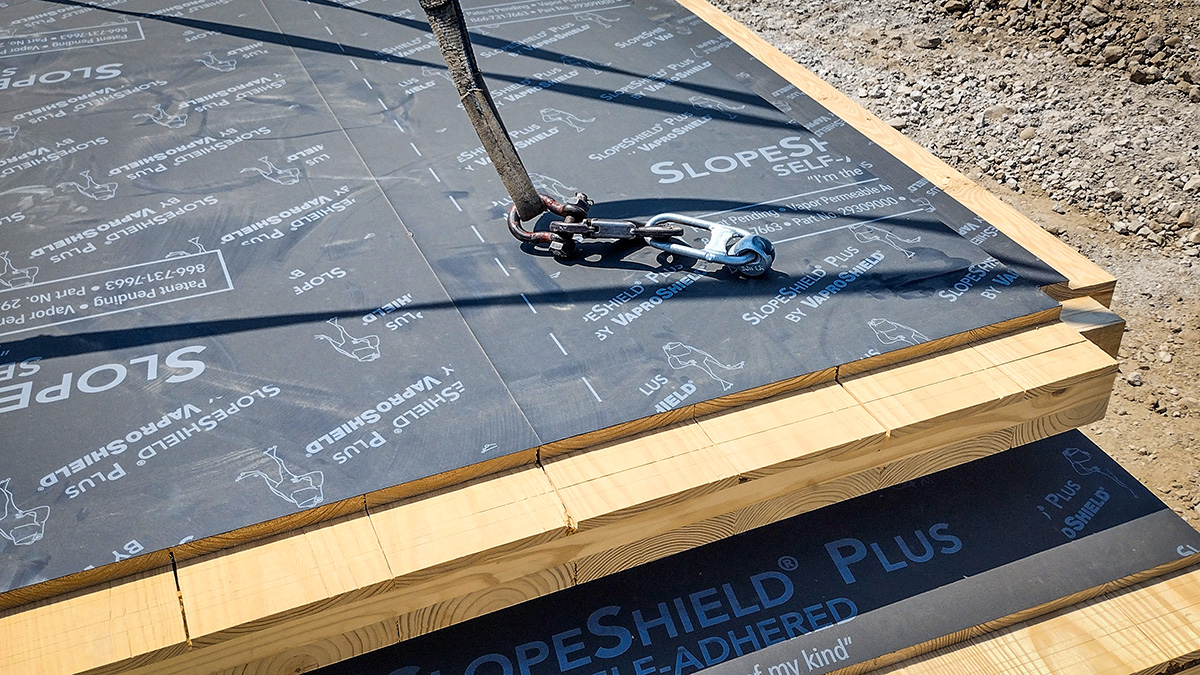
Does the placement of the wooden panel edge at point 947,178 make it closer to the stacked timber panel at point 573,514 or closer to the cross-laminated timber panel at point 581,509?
the stacked timber panel at point 573,514

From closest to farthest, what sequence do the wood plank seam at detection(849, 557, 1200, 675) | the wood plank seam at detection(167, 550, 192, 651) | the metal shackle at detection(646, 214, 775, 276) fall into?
the wood plank seam at detection(167, 550, 192, 651)
the wood plank seam at detection(849, 557, 1200, 675)
the metal shackle at detection(646, 214, 775, 276)

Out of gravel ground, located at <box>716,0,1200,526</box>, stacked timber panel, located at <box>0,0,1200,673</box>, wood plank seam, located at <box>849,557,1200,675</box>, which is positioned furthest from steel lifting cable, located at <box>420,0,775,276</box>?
gravel ground, located at <box>716,0,1200,526</box>

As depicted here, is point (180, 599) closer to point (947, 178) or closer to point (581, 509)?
point (581, 509)

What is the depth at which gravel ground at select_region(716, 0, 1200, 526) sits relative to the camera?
10.9 ft

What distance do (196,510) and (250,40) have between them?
2.09 m

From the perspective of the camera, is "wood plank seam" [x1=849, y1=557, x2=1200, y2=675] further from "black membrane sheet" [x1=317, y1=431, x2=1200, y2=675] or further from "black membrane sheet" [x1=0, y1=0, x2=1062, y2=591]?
"black membrane sheet" [x1=0, y1=0, x2=1062, y2=591]

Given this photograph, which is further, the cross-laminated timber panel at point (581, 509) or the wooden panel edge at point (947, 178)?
the wooden panel edge at point (947, 178)

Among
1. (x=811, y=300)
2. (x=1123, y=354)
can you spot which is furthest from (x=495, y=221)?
(x=1123, y=354)

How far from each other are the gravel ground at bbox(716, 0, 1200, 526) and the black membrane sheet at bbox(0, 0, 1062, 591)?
1.60m

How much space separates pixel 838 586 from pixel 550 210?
1.06m

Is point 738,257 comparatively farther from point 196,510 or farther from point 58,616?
point 58,616

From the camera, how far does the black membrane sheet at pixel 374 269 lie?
5.49 feet

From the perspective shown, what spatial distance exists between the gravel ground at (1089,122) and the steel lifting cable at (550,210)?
6.30ft

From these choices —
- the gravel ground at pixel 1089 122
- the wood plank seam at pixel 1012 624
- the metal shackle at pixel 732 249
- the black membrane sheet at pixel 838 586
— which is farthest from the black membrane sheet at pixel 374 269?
the gravel ground at pixel 1089 122
